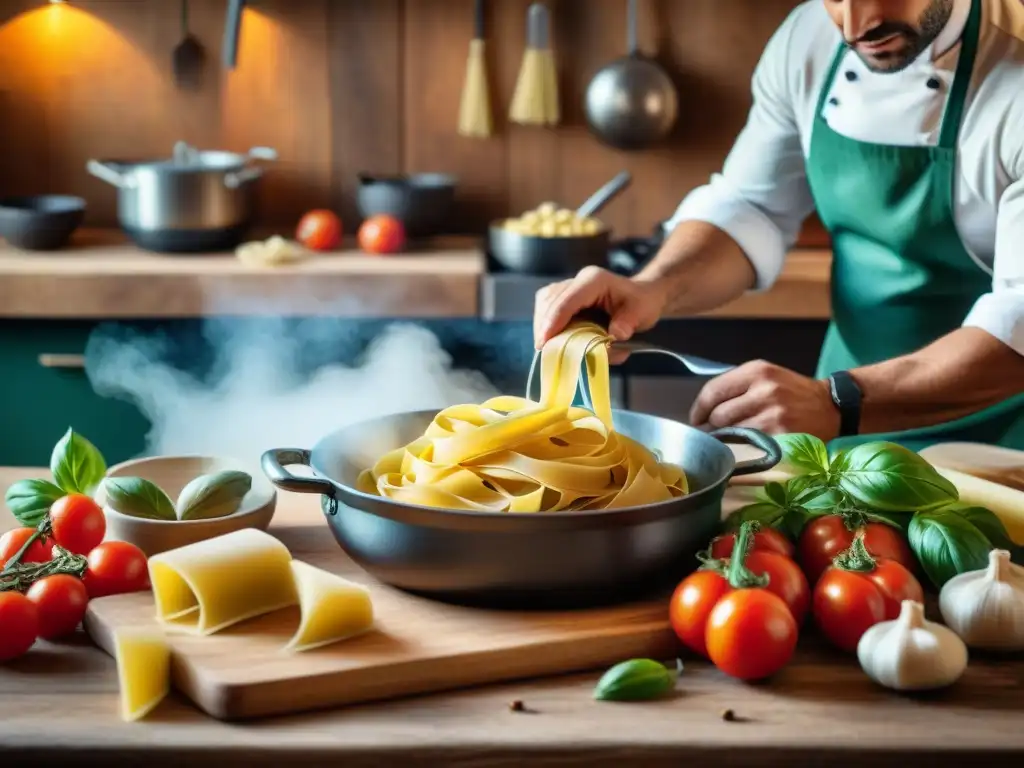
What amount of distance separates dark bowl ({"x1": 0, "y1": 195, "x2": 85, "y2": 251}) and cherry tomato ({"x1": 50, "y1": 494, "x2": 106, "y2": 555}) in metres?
2.02

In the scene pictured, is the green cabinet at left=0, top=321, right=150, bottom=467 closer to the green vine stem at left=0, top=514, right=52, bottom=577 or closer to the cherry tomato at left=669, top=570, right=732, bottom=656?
the green vine stem at left=0, top=514, right=52, bottom=577

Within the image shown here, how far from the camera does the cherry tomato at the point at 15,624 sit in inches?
43.0

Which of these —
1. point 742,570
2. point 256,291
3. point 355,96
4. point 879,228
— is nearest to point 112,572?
point 742,570

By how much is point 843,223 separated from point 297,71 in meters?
1.87

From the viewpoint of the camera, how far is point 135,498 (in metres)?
1.31

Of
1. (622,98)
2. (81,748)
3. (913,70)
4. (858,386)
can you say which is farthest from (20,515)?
(622,98)

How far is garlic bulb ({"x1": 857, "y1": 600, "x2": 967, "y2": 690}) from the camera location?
1.05m

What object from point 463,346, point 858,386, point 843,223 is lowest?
point 463,346

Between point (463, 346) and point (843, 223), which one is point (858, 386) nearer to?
point (843, 223)

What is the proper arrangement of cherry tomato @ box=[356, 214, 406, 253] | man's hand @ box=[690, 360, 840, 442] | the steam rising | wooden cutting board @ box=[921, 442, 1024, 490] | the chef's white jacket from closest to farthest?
wooden cutting board @ box=[921, 442, 1024, 490], man's hand @ box=[690, 360, 840, 442], the chef's white jacket, the steam rising, cherry tomato @ box=[356, 214, 406, 253]

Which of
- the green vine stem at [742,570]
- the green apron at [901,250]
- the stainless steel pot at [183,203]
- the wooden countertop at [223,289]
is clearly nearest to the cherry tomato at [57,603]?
the green vine stem at [742,570]

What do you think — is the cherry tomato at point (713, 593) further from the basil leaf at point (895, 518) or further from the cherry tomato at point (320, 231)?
the cherry tomato at point (320, 231)

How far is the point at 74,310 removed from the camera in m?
3.01

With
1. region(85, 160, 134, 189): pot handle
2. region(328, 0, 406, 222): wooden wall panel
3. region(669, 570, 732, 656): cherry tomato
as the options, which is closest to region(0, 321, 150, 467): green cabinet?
region(85, 160, 134, 189): pot handle
